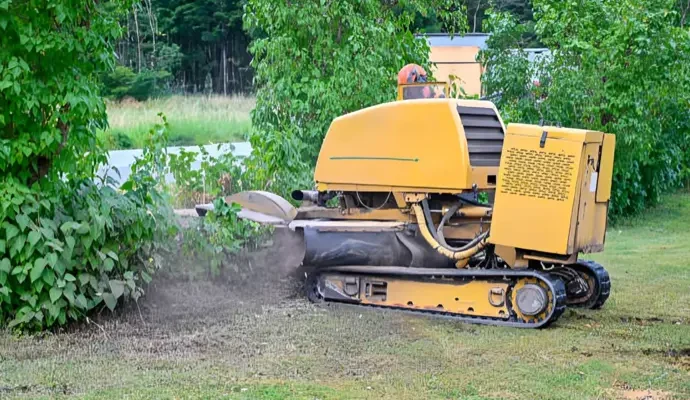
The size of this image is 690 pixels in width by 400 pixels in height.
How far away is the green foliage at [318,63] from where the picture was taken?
12969mm

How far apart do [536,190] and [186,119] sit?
859 inches

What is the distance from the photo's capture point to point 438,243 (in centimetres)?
918

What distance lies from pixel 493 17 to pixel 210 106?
15.7 m

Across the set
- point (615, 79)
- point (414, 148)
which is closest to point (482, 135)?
point (414, 148)

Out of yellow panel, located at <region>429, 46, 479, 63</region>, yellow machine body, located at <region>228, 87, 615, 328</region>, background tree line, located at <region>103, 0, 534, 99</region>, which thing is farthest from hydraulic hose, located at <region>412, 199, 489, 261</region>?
background tree line, located at <region>103, 0, 534, 99</region>

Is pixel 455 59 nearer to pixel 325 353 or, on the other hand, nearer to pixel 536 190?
pixel 536 190

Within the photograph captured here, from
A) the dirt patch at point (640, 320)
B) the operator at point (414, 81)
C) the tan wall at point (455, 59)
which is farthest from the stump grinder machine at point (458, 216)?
the tan wall at point (455, 59)

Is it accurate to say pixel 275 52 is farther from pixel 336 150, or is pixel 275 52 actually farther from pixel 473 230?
pixel 473 230

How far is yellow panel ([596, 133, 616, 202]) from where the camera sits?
8.68 m

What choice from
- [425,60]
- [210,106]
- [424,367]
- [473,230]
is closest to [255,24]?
[425,60]

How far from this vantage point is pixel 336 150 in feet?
31.8

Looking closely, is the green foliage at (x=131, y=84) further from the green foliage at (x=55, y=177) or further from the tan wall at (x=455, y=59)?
the green foliage at (x=55, y=177)

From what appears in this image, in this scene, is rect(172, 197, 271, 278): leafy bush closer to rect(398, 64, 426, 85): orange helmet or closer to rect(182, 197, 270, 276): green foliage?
rect(182, 197, 270, 276): green foliage

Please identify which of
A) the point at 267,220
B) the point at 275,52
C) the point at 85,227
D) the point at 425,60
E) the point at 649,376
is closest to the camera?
the point at 649,376
